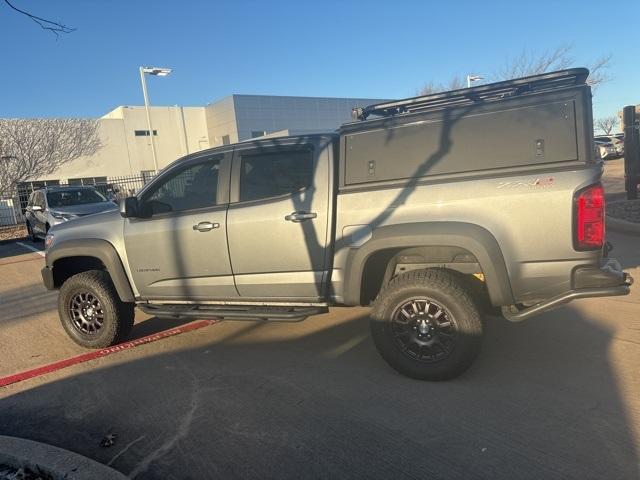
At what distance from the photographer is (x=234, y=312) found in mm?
4539

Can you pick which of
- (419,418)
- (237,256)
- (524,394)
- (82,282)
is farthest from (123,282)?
(524,394)

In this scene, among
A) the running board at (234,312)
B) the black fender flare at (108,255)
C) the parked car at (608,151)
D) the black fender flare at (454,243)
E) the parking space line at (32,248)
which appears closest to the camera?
the black fender flare at (454,243)

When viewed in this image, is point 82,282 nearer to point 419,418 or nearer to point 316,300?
point 316,300

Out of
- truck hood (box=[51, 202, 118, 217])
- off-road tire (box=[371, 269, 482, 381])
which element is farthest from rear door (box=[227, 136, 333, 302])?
truck hood (box=[51, 202, 118, 217])

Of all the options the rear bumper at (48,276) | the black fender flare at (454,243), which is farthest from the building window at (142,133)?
the black fender flare at (454,243)

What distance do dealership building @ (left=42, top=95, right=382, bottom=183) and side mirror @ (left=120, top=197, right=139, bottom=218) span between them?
34024 mm

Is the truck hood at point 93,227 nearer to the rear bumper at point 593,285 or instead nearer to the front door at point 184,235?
the front door at point 184,235

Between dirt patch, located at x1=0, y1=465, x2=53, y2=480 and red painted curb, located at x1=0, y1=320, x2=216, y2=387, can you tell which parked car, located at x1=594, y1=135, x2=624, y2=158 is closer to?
red painted curb, located at x1=0, y1=320, x2=216, y2=387

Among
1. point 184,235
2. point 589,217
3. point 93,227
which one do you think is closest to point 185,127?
point 93,227

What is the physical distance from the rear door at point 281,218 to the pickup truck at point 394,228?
12mm

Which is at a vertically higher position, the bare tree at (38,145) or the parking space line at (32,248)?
the bare tree at (38,145)

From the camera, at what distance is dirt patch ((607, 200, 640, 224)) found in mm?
10016

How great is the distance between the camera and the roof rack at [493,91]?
398cm

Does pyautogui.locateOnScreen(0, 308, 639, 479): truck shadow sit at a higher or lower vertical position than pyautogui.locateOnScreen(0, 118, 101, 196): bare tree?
lower
